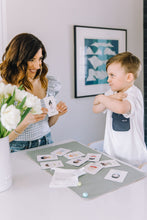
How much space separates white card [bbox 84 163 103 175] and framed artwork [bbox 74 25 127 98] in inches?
59.2

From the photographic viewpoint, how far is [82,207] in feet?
3.27

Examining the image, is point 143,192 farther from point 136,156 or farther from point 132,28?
point 132,28

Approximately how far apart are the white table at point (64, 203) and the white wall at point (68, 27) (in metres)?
1.57

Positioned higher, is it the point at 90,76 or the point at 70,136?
the point at 90,76

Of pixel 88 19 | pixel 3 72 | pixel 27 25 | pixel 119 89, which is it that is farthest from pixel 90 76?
pixel 3 72

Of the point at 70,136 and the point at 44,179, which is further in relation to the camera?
the point at 70,136

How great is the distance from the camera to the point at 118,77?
1768mm

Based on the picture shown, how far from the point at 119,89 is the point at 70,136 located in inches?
47.5

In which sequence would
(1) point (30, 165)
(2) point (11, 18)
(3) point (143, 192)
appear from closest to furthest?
(3) point (143, 192)
(1) point (30, 165)
(2) point (11, 18)

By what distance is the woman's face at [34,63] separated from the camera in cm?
178

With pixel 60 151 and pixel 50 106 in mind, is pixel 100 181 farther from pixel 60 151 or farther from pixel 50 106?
pixel 50 106

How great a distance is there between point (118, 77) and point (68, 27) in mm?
1187

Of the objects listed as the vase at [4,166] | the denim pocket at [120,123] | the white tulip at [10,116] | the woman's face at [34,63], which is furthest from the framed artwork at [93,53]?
the white tulip at [10,116]

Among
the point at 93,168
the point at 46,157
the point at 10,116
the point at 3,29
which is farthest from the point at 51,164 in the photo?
the point at 3,29
